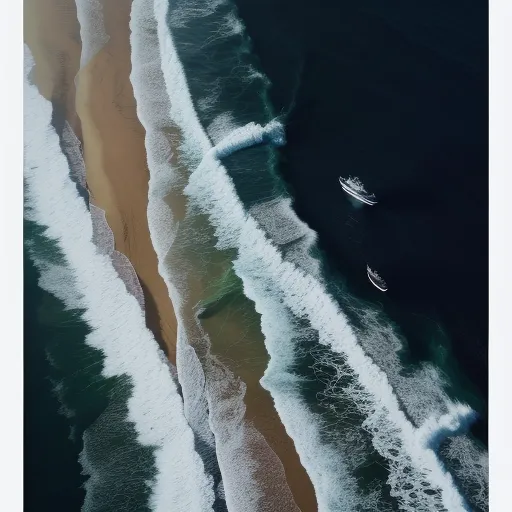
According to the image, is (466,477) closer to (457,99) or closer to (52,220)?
(457,99)

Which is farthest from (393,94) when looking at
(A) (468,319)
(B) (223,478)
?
(B) (223,478)

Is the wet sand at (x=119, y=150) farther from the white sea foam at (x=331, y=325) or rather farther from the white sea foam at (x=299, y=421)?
the white sea foam at (x=299, y=421)

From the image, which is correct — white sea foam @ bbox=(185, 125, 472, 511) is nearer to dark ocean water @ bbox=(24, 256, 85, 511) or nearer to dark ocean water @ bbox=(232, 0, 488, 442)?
dark ocean water @ bbox=(232, 0, 488, 442)

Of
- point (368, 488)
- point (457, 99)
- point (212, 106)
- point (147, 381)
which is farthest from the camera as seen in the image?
Result: point (212, 106)
